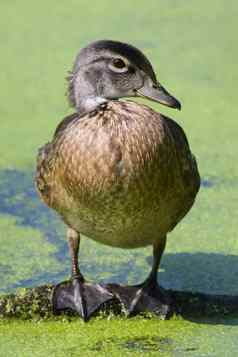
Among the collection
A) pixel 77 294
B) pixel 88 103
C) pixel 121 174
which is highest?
pixel 88 103

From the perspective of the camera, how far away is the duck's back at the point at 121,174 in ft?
14.4

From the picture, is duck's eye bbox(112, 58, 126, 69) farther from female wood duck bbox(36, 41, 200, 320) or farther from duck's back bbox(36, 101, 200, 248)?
duck's back bbox(36, 101, 200, 248)

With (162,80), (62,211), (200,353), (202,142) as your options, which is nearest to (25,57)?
(162,80)

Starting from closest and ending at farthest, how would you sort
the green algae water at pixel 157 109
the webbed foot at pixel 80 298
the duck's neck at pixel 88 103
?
the green algae water at pixel 157 109 < the webbed foot at pixel 80 298 < the duck's neck at pixel 88 103

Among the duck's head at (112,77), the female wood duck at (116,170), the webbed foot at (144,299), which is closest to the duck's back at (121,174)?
the female wood duck at (116,170)

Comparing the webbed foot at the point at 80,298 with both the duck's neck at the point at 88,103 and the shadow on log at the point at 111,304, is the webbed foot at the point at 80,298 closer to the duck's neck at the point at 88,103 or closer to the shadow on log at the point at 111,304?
the shadow on log at the point at 111,304

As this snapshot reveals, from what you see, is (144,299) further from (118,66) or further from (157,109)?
(157,109)

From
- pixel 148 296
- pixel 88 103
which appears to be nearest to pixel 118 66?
pixel 88 103

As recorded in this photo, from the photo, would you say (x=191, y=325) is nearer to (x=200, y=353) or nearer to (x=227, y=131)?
(x=200, y=353)

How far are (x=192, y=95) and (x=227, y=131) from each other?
650 millimetres

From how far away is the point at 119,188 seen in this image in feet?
14.4

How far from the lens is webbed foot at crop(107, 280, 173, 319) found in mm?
4578

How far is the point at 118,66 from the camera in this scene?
4727 mm

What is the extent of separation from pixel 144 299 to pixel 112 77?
1.00 meters
